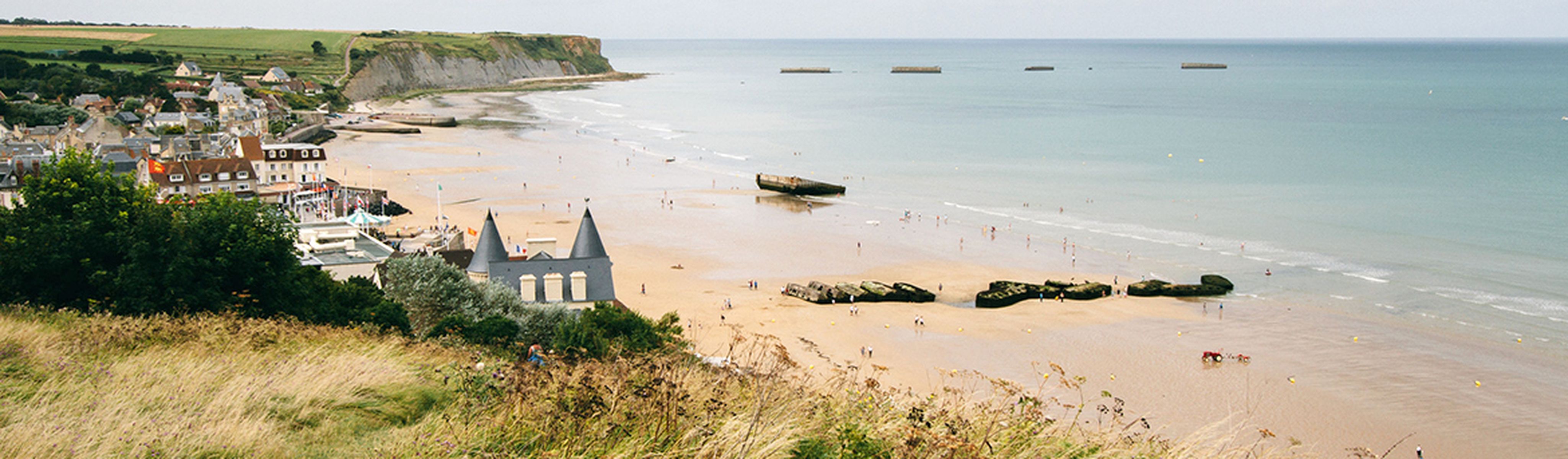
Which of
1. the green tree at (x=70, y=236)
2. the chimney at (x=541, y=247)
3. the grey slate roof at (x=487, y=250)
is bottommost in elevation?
the chimney at (x=541, y=247)

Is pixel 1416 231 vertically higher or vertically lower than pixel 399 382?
lower

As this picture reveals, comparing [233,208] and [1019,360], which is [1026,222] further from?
[233,208]

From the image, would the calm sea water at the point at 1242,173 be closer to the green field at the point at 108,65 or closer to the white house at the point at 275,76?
the white house at the point at 275,76

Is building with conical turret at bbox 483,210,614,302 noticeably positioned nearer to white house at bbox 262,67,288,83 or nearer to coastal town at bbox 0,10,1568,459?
coastal town at bbox 0,10,1568,459

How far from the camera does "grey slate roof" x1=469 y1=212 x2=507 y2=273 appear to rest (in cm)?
2598

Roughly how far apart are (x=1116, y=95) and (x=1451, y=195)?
93153 mm

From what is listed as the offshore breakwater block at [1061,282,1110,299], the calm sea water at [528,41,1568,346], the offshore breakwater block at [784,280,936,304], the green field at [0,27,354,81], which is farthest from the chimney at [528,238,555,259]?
the green field at [0,27,354,81]

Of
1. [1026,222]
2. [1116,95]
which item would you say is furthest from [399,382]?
[1116,95]

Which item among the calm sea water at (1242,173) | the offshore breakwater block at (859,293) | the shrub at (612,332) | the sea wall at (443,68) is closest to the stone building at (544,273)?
the shrub at (612,332)

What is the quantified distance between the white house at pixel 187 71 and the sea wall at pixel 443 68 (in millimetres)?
16001

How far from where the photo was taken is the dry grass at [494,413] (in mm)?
5973

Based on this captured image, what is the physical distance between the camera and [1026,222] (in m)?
48.9

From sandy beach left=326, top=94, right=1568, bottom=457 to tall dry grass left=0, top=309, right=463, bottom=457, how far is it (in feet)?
11.2

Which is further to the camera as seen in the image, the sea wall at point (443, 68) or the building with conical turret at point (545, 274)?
the sea wall at point (443, 68)
